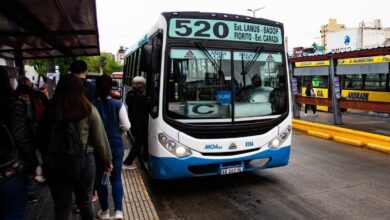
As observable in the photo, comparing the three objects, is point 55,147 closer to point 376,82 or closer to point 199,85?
point 199,85

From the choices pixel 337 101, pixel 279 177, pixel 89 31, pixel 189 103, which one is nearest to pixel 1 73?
pixel 189 103

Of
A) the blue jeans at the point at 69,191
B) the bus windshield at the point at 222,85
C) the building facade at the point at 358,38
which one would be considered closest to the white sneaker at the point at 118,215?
the blue jeans at the point at 69,191

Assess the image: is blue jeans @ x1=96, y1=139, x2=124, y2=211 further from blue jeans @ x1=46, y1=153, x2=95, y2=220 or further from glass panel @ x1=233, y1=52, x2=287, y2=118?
glass panel @ x1=233, y1=52, x2=287, y2=118

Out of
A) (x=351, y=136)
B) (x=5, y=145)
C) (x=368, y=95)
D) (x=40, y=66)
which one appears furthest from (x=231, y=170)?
(x=40, y=66)

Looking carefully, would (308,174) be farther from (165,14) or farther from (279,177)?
(165,14)

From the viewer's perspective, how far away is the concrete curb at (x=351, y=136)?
9.06 m

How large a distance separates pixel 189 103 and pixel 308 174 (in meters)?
2.97

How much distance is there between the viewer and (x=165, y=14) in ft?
17.6

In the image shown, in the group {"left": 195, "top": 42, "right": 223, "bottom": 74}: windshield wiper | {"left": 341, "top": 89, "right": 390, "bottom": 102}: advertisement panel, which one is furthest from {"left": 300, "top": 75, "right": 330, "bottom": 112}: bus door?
{"left": 195, "top": 42, "right": 223, "bottom": 74}: windshield wiper

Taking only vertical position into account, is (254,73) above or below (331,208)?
above

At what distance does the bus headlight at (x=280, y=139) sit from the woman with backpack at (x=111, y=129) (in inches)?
100

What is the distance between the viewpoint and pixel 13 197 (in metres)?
2.88

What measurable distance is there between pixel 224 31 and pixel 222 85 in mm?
852

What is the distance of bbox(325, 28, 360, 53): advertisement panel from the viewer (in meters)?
38.8
